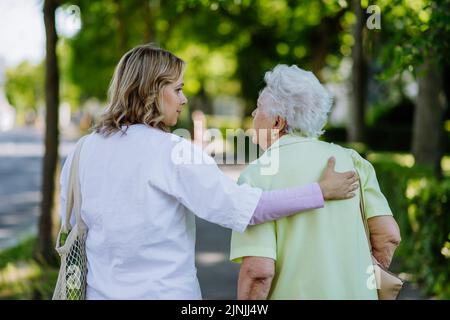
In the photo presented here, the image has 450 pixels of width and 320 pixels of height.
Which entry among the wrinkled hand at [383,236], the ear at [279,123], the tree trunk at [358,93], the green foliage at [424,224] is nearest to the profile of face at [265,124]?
the ear at [279,123]

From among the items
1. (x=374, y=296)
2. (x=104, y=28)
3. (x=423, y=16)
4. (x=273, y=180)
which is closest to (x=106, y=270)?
(x=273, y=180)

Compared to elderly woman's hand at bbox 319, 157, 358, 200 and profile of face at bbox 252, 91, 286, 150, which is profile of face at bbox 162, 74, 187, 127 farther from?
elderly woman's hand at bbox 319, 157, 358, 200

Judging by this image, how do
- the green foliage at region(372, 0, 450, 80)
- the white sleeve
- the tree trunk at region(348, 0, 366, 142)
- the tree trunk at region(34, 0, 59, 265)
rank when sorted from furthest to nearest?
the tree trunk at region(348, 0, 366, 142) < the tree trunk at region(34, 0, 59, 265) < the green foliage at region(372, 0, 450, 80) < the white sleeve

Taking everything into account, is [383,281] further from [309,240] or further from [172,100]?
[172,100]

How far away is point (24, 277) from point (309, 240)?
6024 mm

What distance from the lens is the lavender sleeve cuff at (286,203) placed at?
288cm

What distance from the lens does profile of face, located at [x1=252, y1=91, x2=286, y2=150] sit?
3.07 meters

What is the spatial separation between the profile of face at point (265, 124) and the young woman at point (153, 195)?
274 mm

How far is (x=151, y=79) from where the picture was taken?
3.00 metres

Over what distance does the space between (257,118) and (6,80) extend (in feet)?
26.5

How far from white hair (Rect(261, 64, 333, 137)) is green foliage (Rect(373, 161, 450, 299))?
15.3 feet

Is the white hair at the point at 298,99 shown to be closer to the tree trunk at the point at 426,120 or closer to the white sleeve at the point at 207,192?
the white sleeve at the point at 207,192

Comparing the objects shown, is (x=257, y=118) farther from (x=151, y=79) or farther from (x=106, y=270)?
(x=106, y=270)

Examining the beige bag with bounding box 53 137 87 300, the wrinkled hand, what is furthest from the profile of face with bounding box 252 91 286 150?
the beige bag with bounding box 53 137 87 300
